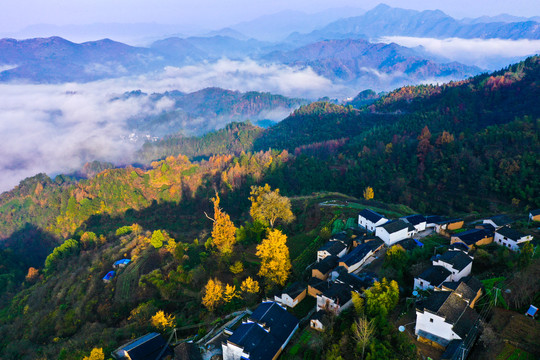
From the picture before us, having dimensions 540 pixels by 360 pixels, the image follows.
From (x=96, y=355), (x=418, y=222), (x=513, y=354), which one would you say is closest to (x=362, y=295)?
(x=513, y=354)

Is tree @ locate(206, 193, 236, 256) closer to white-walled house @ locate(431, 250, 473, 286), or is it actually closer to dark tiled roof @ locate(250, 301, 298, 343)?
dark tiled roof @ locate(250, 301, 298, 343)

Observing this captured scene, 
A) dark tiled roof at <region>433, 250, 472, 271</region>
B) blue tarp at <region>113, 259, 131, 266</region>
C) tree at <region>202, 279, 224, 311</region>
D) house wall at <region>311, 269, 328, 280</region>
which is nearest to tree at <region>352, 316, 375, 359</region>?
dark tiled roof at <region>433, 250, 472, 271</region>

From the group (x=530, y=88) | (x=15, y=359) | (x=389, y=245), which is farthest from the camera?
(x=530, y=88)

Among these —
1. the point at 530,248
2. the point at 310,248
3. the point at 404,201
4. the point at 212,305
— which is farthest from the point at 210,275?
the point at 404,201

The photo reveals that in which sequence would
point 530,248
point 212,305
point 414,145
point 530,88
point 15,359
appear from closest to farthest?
point 530,248, point 212,305, point 15,359, point 414,145, point 530,88

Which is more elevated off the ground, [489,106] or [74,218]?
[489,106]

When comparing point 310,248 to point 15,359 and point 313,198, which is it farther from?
point 15,359

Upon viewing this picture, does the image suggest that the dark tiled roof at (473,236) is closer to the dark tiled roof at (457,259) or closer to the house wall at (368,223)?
the dark tiled roof at (457,259)

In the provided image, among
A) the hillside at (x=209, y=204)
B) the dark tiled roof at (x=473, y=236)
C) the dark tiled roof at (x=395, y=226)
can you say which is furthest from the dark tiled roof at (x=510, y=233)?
the dark tiled roof at (x=395, y=226)
